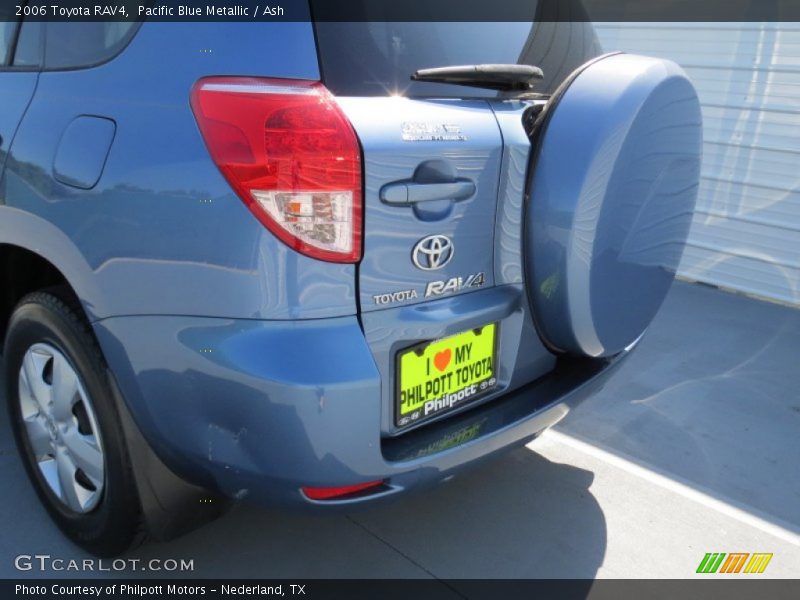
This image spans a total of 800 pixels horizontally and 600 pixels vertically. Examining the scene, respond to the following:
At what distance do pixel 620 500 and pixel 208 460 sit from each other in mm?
1498

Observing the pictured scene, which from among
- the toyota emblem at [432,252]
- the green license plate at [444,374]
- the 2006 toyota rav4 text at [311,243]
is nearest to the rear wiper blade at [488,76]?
the 2006 toyota rav4 text at [311,243]

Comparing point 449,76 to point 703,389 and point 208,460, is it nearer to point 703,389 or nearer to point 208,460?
point 208,460

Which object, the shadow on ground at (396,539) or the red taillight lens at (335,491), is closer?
Result: the red taillight lens at (335,491)

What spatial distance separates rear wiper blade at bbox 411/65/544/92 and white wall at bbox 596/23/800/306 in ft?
11.7

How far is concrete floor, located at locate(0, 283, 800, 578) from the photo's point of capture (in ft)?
7.13

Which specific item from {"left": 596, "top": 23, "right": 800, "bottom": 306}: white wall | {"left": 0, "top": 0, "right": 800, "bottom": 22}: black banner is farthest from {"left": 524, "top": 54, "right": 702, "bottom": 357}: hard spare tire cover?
{"left": 596, "top": 23, "right": 800, "bottom": 306}: white wall

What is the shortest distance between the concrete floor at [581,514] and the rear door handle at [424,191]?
3.72 ft

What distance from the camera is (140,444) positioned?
1829mm

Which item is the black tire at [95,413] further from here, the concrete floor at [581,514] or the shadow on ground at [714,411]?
the shadow on ground at [714,411]

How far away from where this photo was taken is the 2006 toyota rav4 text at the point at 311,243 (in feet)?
5.02

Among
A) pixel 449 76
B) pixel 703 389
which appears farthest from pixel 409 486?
pixel 703 389

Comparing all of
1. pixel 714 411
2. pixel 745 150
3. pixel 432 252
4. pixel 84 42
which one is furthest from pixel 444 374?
pixel 745 150

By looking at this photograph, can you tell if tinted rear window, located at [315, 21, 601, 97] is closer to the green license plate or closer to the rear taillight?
the rear taillight

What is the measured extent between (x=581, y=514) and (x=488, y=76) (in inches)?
57.5
